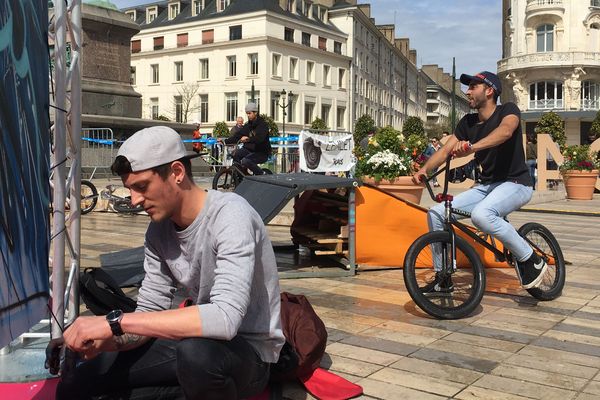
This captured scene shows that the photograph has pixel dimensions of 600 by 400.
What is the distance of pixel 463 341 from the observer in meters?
4.17

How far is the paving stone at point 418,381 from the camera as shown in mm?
3258

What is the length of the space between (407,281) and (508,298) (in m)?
1.37

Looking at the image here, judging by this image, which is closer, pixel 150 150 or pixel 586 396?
pixel 150 150

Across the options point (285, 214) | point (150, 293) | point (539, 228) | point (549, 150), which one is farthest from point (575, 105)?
point (150, 293)

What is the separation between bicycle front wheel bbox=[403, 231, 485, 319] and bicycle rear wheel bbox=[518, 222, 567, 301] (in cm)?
85

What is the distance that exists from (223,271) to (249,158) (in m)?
10.3

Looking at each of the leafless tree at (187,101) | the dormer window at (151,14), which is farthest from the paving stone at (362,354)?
the dormer window at (151,14)

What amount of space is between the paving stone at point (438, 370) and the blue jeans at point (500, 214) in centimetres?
128

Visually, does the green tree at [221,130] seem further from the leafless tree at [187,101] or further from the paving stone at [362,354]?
the paving stone at [362,354]

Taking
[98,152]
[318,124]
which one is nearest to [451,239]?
[98,152]

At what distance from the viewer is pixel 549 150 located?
66.9 ft

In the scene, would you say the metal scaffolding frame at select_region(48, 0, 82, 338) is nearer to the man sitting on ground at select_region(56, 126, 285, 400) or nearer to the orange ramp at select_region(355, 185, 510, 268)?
the man sitting on ground at select_region(56, 126, 285, 400)

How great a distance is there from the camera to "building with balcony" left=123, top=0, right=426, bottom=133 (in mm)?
68188

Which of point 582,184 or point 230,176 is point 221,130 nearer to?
point 582,184
